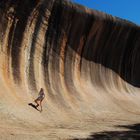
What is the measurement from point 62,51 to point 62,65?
2.51ft

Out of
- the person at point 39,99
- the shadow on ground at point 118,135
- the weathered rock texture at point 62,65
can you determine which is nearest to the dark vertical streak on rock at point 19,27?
the weathered rock texture at point 62,65

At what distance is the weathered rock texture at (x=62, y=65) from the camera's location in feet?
56.2

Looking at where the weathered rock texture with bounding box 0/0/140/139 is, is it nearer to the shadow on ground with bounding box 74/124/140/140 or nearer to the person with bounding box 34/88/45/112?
the person with bounding box 34/88/45/112

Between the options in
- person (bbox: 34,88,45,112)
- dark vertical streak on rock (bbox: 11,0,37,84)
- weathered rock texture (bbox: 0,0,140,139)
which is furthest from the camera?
dark vertical streak on rock (bbox: 11,0,37,84)

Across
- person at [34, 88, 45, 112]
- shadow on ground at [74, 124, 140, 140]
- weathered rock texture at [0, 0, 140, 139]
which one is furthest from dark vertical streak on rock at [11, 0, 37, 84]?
shadow on ground at [74, 124, 140, 140]

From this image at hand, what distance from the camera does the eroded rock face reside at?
18766mm

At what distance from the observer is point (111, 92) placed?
1031 inches

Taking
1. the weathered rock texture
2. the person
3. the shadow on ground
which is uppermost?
the weathered rock texture

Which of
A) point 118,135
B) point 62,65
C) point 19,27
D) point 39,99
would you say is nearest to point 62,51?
point 62,65

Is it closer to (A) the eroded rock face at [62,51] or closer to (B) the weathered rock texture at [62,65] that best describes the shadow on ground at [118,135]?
(B) the weathered rock texture at [62,65]

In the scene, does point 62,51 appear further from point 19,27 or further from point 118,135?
point 118,135

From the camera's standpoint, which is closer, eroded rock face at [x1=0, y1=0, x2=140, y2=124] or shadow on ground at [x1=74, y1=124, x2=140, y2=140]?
shadow on ground at [x1=74, y1=124, x2=140, y2=140]

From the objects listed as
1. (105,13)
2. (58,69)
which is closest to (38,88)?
(58,69)

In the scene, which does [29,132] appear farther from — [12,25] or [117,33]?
[117,33]
